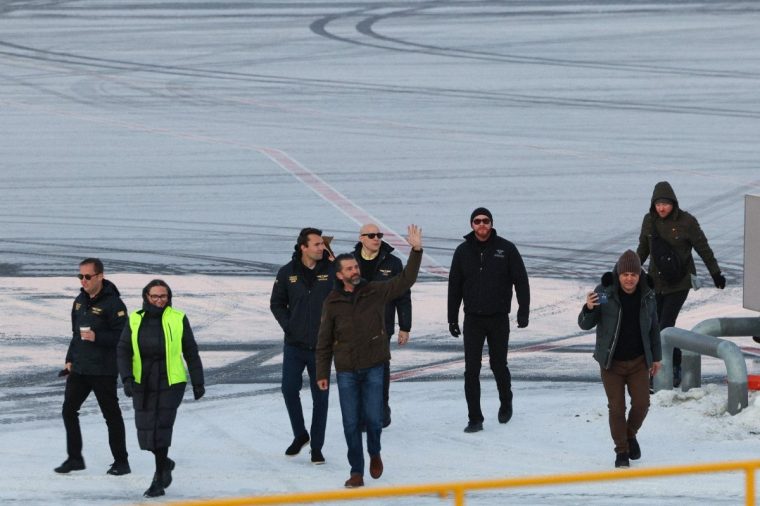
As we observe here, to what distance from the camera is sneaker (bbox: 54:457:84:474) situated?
406 inches

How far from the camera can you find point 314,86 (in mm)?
31141

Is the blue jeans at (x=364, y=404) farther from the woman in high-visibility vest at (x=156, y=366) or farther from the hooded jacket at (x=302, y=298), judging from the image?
the woman in high-visibility vest at (x=156, y=366)

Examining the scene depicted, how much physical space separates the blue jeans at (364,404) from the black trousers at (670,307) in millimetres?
3034

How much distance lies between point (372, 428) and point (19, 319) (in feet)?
18.6

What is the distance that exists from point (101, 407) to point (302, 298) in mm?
1429

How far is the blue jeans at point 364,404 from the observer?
10.1m

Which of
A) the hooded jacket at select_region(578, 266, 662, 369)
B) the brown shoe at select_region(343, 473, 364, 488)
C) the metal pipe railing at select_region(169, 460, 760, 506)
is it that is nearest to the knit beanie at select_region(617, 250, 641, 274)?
the hooded jacket at select_region(578, 266, 662, 369)

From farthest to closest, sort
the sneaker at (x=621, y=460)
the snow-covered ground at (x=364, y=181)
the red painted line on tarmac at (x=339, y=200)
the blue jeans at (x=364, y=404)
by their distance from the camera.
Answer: the red painted line on tarmac at (x=339, y=200), the snow-covered ground at (x=364, y=181), the sneaker at (x=621, y=460), the blue jeans at (x=364, y=404)

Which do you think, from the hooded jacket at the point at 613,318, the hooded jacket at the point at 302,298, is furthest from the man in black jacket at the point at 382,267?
the hooded jacket at the point at 613,318

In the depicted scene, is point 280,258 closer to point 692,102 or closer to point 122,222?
point 122,222

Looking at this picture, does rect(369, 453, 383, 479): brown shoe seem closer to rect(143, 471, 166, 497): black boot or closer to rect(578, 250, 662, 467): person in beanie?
rect(143, 471, 166, 497): black boot

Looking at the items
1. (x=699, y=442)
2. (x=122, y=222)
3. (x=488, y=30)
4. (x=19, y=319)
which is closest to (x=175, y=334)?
(x=699, y=442)

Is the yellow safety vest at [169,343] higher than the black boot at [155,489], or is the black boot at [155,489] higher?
the yellow safety vest at [169,343]

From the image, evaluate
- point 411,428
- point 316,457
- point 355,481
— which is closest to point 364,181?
point 411,428
